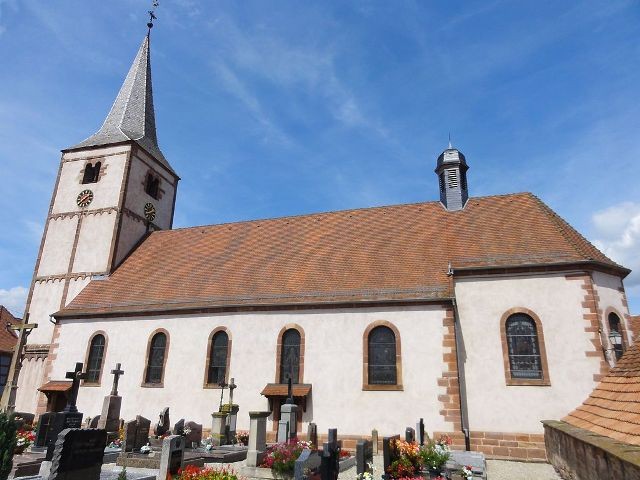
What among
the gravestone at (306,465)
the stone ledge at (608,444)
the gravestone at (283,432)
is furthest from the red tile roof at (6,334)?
the stone ledge at (608,444)

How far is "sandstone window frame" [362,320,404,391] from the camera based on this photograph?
14.5 m

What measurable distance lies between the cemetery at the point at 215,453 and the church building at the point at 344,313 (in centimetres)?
134

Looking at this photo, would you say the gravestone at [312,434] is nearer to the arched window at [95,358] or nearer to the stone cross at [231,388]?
the stone cross at [231,388]

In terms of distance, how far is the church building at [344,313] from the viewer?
45.7ft

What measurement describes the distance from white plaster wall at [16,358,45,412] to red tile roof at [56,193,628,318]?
302cm

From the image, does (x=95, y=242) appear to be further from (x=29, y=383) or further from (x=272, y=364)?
(x=272, y=364)

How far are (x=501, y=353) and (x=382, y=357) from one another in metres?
3.87

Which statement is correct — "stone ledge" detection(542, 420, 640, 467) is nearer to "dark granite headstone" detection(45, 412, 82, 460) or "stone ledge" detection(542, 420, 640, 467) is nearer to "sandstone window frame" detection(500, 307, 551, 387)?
"sandstone window frame" detection(500, 307, 551, 387)

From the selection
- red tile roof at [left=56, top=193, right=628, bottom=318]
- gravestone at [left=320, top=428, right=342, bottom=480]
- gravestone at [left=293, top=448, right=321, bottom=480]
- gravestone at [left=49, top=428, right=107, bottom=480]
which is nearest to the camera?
gravestone at [left=49, top=428, right=107, bottom=480]

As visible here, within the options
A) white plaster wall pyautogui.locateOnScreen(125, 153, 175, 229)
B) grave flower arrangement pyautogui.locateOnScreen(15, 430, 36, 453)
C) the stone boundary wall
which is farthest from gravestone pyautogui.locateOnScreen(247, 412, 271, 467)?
white plaster wall pyautogui.locateOnScreen(125, 153, 175, 229)

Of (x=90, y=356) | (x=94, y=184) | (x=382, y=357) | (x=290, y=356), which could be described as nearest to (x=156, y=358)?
(x=90, y=356)

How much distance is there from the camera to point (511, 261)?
15219 millimetres

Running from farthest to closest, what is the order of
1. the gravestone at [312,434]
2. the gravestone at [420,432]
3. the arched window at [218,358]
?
1. the arched window at [218,358]
2. the gravestone at [312,434]
3. the gravestone at [420,432]

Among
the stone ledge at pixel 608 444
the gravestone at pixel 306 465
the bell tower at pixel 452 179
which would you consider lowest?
the gravestone at pixel 306 465
